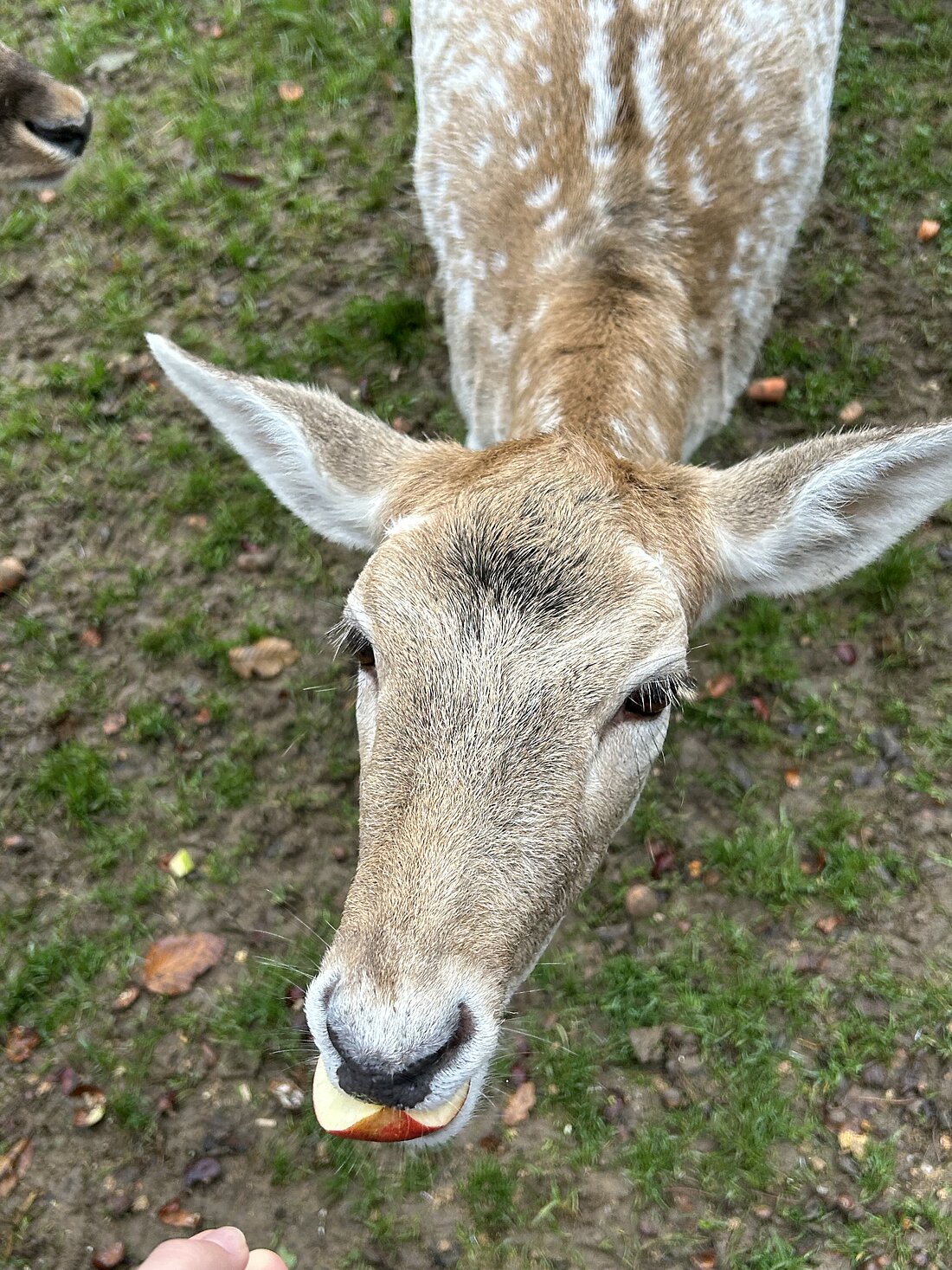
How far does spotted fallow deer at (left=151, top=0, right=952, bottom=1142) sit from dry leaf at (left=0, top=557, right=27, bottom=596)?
101 inches

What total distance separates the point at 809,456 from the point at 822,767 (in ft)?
7.61

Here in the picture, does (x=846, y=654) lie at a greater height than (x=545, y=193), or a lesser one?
lesser

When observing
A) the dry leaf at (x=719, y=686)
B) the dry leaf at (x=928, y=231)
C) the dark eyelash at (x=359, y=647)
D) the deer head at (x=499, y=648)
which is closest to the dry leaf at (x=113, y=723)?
the deer head at (x=499, y=648)

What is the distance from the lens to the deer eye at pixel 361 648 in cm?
274

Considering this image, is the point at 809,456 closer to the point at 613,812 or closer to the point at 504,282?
the point at 613,812

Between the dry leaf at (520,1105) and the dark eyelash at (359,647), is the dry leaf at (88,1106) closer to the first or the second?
the dry leaf at (520,1105)

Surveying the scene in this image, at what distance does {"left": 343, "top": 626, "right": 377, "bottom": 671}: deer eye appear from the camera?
9.00 feet

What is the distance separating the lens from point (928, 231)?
5.57 meters

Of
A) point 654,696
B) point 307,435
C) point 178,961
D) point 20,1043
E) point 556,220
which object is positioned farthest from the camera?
point 178,961

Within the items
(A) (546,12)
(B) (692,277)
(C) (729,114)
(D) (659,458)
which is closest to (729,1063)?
(D) (659,458)

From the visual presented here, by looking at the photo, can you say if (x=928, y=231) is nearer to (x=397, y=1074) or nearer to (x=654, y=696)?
(x=654, y=696)

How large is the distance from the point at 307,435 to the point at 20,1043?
3232mm

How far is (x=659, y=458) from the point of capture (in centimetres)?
345

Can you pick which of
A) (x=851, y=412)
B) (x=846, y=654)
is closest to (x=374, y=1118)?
(x=846, y=654)
